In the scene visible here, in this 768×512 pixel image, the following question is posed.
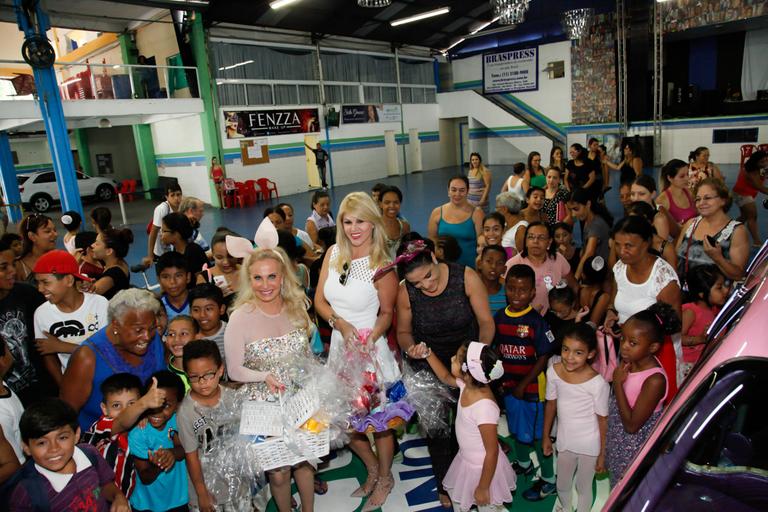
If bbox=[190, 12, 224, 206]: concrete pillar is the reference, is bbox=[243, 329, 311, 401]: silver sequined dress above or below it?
below

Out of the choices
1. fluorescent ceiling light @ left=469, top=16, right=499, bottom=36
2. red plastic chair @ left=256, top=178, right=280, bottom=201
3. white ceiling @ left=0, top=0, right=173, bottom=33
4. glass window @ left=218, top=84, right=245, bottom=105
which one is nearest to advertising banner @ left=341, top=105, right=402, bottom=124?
red plastic chair @ left=256, top=178, right=280, bottom=201

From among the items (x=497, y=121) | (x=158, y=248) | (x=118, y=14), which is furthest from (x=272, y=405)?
(x=497, y=121)

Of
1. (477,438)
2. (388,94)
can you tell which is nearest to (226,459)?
(477,438)

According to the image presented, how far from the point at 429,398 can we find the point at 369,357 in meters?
0.38

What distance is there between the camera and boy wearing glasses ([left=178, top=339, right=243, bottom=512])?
2375 mm

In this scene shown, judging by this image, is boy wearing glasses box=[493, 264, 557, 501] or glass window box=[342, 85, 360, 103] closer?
boy wearing glasses box=[493, 264, 557, 501]

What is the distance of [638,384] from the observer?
2338 millimetres

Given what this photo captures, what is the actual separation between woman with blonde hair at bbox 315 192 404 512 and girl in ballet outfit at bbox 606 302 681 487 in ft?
3.77

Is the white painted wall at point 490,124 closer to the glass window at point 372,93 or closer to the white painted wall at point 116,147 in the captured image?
the glass window at point 372,93

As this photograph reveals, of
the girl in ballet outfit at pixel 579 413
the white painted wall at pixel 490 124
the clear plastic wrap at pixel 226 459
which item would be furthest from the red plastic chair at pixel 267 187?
the girl in ballet outfit at pixel 579 413

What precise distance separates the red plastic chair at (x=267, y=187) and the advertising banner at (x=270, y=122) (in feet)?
5.00

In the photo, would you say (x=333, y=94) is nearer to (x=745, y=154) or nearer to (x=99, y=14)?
(x=99, y=14)

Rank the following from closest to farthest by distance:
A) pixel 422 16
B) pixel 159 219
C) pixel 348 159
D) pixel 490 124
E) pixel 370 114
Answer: pixel 159 219
pixel 422 16
pixel 348 159
pixel 370 114
pixel 490 124

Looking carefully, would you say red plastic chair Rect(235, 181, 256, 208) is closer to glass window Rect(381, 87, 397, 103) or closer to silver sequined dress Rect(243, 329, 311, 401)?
glass window Rect(381, 87, 397, 103)
